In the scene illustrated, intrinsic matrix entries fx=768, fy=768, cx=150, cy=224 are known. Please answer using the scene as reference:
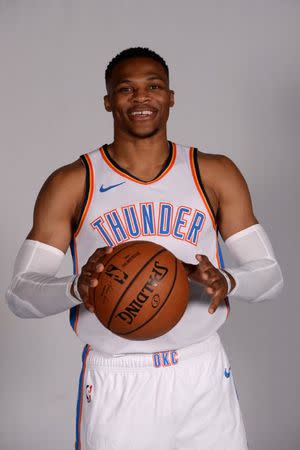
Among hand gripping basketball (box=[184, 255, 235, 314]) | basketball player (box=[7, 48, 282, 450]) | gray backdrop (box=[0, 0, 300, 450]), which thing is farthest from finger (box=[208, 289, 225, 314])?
gray backdrop (box=[0, 0, 300, 450])

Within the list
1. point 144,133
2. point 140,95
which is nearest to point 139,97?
point 140,95

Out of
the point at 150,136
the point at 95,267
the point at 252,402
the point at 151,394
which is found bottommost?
the point at 252,402

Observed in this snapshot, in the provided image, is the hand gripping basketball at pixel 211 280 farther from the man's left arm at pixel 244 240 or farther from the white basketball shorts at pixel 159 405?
the white basketball shorts at pixel 159 405

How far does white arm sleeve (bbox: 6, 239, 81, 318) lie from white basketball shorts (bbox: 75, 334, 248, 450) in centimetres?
26

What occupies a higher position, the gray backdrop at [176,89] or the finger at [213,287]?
the gray backdrop at [176,89]

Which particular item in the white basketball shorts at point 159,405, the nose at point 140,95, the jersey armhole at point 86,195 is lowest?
the white basketball shorts at point 159,405

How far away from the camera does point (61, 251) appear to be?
230cm

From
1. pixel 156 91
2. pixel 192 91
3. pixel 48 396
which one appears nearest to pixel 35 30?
pixel 192 91

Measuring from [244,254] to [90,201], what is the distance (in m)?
0.50

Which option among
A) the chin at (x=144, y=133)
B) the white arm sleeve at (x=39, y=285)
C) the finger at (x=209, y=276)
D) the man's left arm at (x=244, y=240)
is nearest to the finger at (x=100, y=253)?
the white arm sleeve at (x=39, y=285)

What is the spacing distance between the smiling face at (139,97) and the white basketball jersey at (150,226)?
0.14 metres

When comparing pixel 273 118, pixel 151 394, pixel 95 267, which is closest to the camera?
pixel 95 267

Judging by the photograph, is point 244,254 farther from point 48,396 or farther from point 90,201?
point 48,396

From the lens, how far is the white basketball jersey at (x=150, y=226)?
229 centimetres
